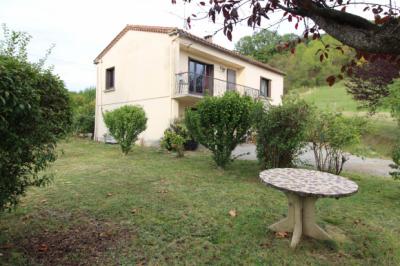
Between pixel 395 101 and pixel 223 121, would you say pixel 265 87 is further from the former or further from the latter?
pixel 395 101

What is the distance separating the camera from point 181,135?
41.4ft

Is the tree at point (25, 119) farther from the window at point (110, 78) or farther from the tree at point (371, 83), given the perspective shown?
the tree at point (371, 83)

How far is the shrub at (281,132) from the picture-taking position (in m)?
6.71

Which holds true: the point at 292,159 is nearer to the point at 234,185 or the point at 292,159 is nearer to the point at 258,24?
the point at 234,185

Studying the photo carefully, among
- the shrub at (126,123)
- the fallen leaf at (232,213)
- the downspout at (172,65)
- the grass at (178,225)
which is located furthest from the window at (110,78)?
the fallen leaf at (232,213)

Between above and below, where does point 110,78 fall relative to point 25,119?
above

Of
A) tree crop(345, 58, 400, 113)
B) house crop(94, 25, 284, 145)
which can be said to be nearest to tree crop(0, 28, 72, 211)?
house crop(94, 25, 284, 145)

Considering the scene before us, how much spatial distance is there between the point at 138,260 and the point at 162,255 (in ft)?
0.88

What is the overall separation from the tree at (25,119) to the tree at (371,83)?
15.0 m

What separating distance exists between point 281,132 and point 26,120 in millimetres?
5345

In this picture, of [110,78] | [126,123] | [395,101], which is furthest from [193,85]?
[395,101]

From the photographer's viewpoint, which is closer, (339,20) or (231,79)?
(339,20)

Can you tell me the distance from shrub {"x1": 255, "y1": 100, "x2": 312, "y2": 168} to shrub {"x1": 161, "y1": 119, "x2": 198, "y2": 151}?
4900 millimetres

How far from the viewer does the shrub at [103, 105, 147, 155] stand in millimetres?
10477
